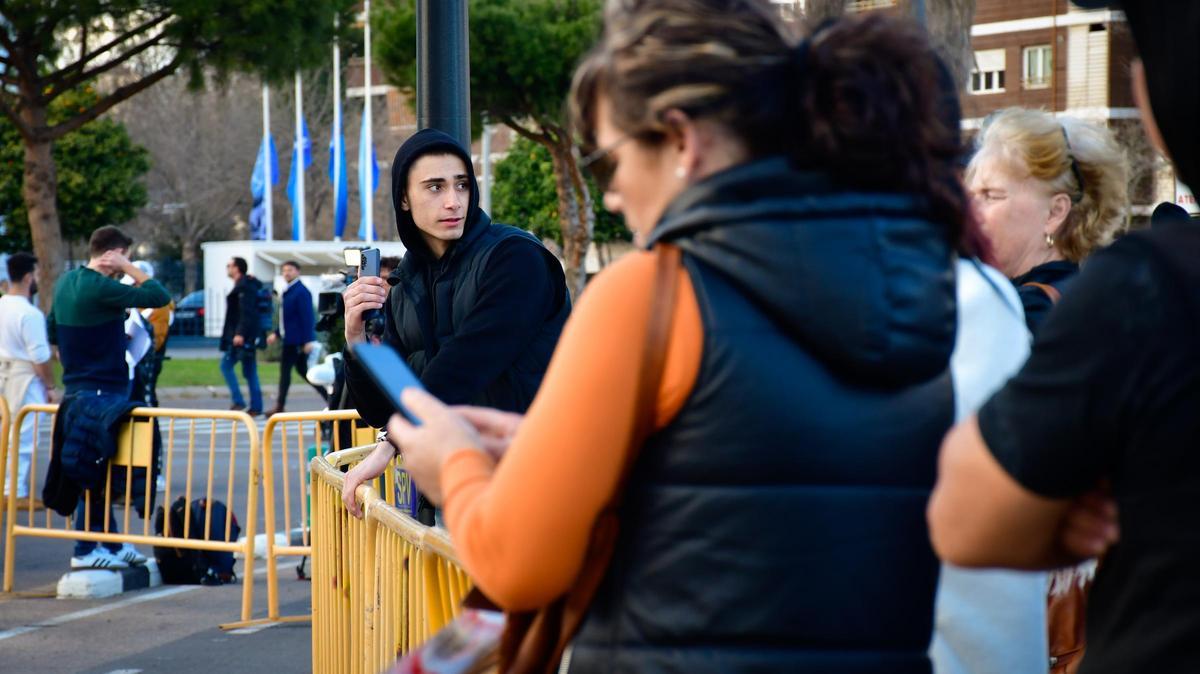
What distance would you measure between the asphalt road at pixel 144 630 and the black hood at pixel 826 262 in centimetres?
531

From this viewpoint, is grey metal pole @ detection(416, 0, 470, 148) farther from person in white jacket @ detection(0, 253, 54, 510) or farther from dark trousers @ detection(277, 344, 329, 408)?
dark trousers @ detection(277, 344, 329, 408)

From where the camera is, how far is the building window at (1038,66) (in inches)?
1982

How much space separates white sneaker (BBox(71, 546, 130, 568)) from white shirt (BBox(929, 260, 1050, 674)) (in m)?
7.30

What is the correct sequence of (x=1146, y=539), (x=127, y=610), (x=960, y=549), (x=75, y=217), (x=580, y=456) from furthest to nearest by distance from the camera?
(x=75, y=217), (x=127, y=610), (x=580, y=456), (x=960, y=549), (x=1146, y=539)

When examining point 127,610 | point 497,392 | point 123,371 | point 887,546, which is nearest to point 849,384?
point 887,546

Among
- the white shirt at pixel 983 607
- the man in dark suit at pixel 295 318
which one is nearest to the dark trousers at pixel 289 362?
the man in dark suit at pixel 295 318

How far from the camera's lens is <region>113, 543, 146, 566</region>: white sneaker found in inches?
354

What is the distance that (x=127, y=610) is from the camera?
8.18m

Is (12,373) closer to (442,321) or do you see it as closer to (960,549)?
(442,321)

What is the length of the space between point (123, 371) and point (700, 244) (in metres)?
8.52

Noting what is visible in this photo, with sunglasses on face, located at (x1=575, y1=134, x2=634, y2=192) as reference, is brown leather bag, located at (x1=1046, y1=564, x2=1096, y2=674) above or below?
below

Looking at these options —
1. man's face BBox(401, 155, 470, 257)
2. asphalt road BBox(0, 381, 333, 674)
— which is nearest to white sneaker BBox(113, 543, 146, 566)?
asphalt road BBox(0, 381, 333, 674)

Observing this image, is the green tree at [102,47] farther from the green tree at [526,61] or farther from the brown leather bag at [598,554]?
the brown leather bag at [598,554]

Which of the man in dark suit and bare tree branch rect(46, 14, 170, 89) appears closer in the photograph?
the man in dark suit
